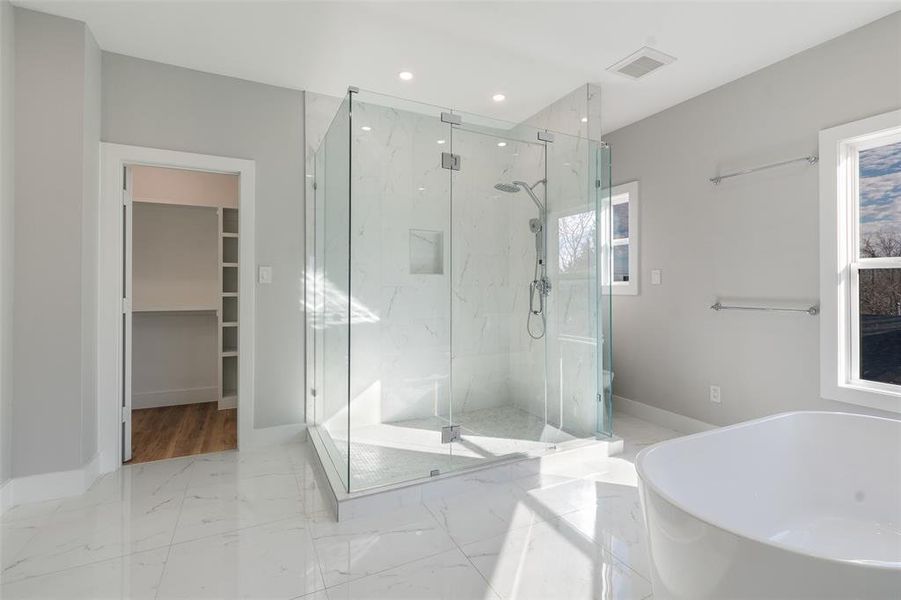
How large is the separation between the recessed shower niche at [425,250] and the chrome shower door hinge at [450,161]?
41 centimetres

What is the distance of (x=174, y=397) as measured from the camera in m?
4.15

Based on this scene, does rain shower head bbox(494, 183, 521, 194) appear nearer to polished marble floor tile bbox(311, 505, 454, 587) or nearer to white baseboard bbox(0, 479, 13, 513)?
polished marble floor tile bbox(311, 505, 454, 587)

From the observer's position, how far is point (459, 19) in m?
2.38

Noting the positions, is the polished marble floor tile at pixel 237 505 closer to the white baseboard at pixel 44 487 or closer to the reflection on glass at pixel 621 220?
the white baseboard at pixel 44 487

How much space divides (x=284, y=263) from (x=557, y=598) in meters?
2.59

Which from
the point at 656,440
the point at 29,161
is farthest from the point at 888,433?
the point at 29,161

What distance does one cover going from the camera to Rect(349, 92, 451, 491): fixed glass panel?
8.52 ft

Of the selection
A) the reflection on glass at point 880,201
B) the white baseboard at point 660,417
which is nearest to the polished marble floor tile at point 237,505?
the white baseboard at point 660,417

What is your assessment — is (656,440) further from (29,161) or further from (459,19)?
(29,161)

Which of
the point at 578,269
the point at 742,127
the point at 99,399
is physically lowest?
the point at 99,399

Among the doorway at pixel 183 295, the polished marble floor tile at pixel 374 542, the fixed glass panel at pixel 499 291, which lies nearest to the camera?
the polished marble floor tile at pixel 374 542

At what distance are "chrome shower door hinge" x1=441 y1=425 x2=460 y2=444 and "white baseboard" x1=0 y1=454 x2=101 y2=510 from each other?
197 centimetres

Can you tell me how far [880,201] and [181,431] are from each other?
190 inches

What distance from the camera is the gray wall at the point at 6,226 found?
216 cm
